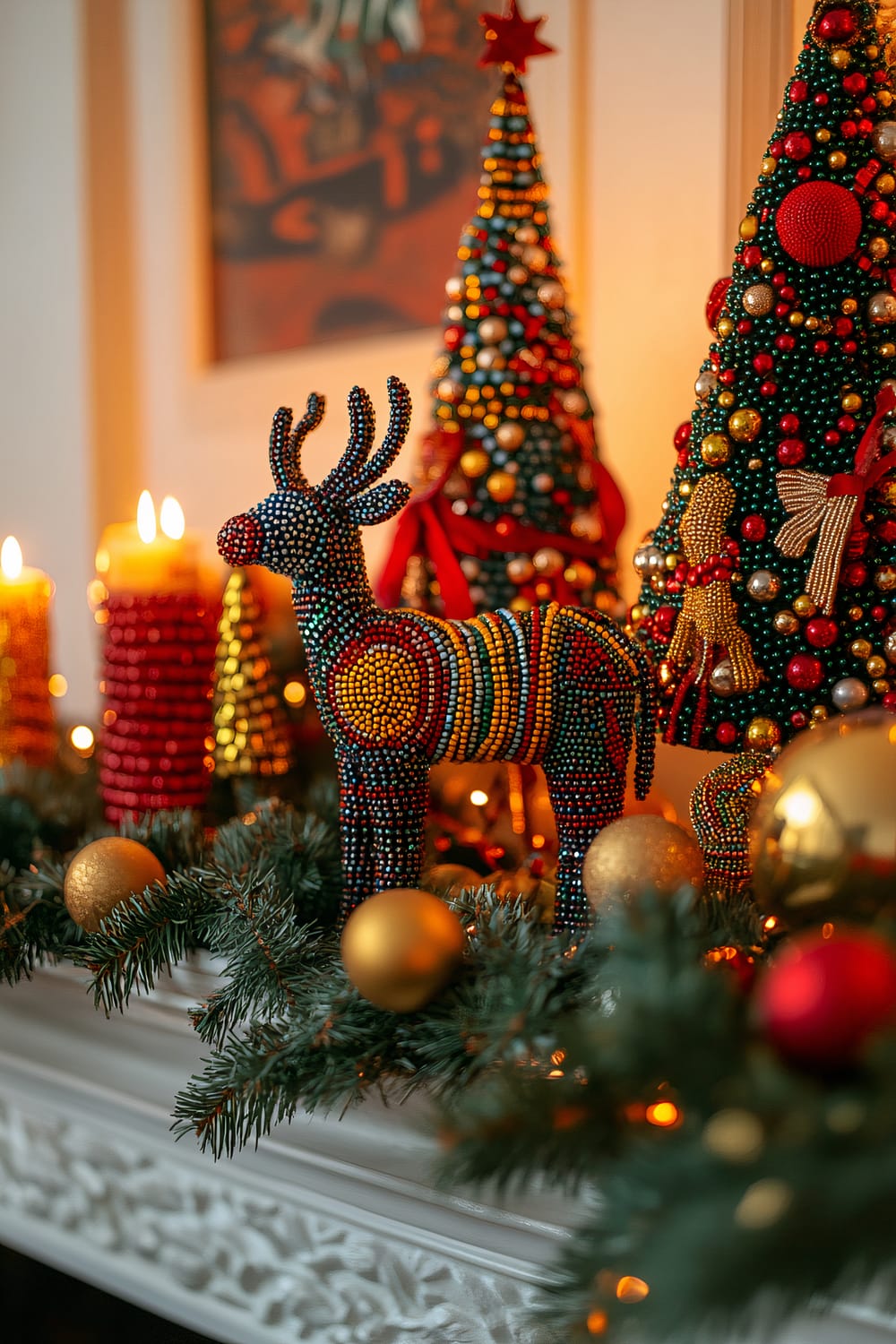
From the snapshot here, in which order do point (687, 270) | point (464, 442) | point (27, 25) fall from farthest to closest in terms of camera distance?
point (27, 25)
point (687, 270)
point (464, 442)

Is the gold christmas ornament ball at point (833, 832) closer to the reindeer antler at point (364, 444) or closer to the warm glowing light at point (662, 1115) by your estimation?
the warm glowing light at point (662, 1115)

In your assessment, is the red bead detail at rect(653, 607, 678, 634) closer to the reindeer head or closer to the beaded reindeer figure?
the beaded reindeer figure

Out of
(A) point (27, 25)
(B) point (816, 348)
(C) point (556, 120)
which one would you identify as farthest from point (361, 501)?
(A) point (27, 25)

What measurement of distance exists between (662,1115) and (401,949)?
5.8 inches

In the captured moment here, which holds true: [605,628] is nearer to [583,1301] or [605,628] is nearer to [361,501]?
[361,501]

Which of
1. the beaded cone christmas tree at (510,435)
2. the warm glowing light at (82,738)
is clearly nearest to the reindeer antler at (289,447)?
the beaded cone christmas tree at (510,435)

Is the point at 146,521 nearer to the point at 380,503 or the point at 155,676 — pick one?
the point at 155,676

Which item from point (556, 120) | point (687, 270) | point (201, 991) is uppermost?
point (556, 120)

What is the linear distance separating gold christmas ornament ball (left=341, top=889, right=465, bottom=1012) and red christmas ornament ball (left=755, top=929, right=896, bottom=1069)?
7.8 inches

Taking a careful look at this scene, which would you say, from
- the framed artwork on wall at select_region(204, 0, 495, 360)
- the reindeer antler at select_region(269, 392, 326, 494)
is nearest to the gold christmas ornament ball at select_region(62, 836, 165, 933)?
the reindeer antler at select_region(269, 392, 326, 494)

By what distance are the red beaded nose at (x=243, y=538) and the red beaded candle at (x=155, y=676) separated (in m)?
0.20

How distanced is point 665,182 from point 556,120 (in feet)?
0.44

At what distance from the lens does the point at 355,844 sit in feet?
2.13

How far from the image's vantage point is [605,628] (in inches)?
25.2
